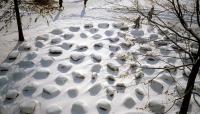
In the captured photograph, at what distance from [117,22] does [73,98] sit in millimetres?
5294

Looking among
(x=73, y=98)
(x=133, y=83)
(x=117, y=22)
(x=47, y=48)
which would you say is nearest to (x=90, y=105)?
(x=73, y=98)

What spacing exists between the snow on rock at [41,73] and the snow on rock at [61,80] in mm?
429

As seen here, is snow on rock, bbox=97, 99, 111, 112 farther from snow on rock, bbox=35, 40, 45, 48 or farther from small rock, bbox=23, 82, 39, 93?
snow on rock, bbox=35, 40, 45, 48

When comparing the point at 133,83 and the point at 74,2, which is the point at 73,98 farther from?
the point at 74,2

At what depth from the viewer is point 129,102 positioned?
7.63 metres

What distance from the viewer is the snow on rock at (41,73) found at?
8402mm

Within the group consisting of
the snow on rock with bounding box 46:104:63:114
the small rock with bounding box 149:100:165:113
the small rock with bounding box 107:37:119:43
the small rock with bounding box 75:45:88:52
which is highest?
the small rock with bounding box 107:37:119:43

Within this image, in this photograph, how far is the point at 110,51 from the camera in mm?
9750

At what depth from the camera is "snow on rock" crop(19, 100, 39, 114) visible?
712cm

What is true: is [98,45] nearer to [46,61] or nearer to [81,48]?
[81,48]

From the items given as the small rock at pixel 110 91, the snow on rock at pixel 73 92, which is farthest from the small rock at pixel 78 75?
the small rock at pixel 110 91

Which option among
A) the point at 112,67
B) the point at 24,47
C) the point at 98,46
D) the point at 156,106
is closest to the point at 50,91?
the point at 112,67

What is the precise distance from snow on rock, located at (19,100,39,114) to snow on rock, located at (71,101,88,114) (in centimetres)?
111

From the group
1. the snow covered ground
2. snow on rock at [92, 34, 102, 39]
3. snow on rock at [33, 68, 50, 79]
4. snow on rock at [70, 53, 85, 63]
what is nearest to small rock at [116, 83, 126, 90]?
the snow covered ground
